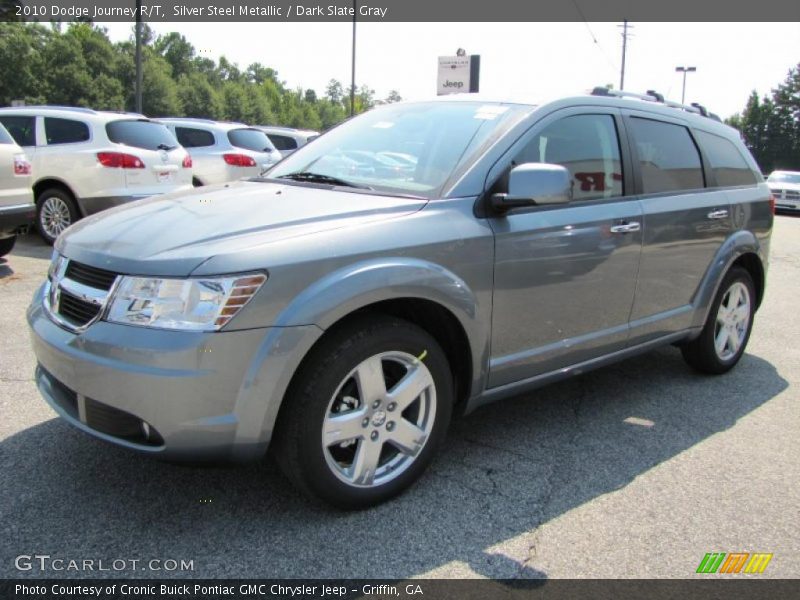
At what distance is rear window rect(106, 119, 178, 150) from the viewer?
9.06 meters

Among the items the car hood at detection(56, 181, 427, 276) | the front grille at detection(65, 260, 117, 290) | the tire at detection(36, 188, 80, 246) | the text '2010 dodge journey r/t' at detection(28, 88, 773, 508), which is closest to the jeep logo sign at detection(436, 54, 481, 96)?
the tire at detection(36, 188, 80, 246)

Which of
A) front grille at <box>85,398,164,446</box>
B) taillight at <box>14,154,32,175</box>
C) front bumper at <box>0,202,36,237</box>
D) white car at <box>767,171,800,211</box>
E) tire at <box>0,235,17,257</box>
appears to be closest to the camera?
front grille at <box>85,398,164,446</box>

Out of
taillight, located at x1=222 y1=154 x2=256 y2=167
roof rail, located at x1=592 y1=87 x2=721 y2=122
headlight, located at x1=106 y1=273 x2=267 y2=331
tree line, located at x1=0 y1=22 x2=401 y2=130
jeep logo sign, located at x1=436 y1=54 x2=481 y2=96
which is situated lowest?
headlight, located at x1=106 y1=273 x2=267 y2=331

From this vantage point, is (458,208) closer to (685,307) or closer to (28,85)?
(685,307)

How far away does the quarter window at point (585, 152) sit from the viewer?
3.51 metres

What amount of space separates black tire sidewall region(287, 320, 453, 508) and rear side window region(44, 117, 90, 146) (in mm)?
7468

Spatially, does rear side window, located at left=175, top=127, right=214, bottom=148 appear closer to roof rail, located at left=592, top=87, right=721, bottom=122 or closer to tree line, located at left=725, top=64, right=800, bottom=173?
roof rail, located at left=592, top=87, right=721, bottom=122

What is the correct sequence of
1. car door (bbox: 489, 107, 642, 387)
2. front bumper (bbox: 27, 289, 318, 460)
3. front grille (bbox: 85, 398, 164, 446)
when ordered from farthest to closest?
car door (bbox: 489, 107, 642, 387)
front grille (bbox: 85, 398, 164, 446)
front bumper (bbox: 27, 289, 318, 460)

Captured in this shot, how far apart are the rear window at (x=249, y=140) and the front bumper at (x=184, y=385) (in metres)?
11.1

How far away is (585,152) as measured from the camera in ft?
12.2

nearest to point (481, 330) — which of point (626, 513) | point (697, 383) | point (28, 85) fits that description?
point (626, 513)

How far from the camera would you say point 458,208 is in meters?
3.11

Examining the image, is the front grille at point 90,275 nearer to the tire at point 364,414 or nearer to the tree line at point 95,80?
the tire at point 364,414

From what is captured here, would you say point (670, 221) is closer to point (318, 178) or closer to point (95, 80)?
point (318, 178)
